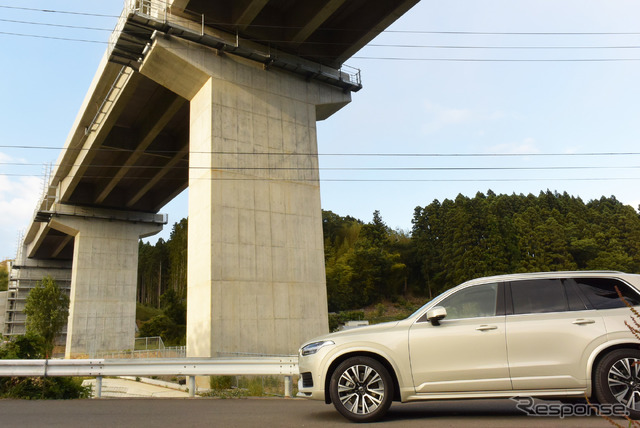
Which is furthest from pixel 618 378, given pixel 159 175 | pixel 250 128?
pixel 159 175

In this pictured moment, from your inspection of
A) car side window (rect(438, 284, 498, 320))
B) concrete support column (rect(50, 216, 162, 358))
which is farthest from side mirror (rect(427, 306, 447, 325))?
concrete support column (rect(50, 216, 162, 358))

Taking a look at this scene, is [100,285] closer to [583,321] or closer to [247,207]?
[247,207]

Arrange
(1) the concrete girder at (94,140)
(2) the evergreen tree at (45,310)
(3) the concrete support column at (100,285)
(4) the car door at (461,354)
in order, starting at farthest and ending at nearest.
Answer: (2) the evergreen tree at (45,310)
(3) the concrete support column at (100,285)
(1) the concrete girder at (94,140)
(4) the car door at (461,354)

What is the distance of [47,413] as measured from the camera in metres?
7.11

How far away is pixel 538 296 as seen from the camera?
6.17 m

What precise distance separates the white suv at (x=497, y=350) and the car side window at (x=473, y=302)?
1cm

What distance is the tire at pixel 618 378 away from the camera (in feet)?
18.0

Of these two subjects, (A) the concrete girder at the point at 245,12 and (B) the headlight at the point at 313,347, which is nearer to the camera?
(B) the headlight at the point at 313,347

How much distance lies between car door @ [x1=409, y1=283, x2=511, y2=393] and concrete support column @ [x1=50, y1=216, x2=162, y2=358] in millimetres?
37319

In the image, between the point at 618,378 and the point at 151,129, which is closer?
the point at 618,378

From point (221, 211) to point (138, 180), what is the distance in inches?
901

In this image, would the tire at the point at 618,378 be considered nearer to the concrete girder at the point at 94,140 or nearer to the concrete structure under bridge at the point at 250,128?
the concrete structure under bridge at the point at 250,128

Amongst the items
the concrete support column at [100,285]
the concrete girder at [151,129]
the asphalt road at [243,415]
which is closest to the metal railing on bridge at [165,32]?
the concrete girder at [151,129]

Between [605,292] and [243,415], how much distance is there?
486cm
